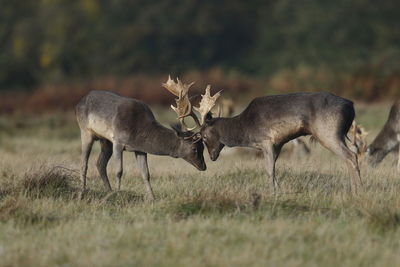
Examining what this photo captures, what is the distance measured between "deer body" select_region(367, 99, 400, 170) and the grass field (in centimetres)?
330

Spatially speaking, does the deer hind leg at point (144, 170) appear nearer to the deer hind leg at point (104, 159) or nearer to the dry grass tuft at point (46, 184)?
the deer hind leg at point (104, 159)

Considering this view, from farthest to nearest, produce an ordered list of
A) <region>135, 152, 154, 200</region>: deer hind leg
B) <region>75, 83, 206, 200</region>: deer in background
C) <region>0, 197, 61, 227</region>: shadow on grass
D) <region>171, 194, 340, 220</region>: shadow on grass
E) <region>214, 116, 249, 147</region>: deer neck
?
Result: 1. <region>214, 116, 249, 147</region>: deer neck
2. <region>75, 83, 206, 200</region>: deer in background
3. <region>135, 152, 154, 200</region>: deer hind leg
4. <region>171, 194, 340, 220</region>: shadow on grass
5. <region>0, 197, 61, 227</region>: shadow on grass

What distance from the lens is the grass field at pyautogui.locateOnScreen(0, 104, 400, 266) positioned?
7.17m

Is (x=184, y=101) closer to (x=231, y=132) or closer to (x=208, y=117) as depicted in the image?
(x=208, y=117)

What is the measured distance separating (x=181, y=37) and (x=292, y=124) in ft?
139

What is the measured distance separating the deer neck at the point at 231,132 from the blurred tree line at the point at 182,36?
112 feet

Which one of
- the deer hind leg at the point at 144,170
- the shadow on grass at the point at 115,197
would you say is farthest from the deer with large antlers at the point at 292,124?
the shadow on grass at the point at 115,197

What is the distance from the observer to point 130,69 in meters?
51.2

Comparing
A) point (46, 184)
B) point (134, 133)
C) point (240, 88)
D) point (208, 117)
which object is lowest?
point (46, 184)

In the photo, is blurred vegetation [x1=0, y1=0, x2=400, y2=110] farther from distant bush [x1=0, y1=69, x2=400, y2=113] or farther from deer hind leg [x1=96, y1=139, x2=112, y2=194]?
deer hind leg [x1=96, y1=139, x2=112, y2=194]

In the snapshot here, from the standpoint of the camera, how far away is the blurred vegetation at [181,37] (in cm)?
4822

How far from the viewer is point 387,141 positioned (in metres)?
16.4

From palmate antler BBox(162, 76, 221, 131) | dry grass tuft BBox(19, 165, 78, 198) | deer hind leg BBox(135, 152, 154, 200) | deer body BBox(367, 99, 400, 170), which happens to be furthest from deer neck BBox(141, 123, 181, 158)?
deer body BBox(367, 99, 400, 170)

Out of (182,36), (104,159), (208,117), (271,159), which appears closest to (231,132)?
(208,117)
